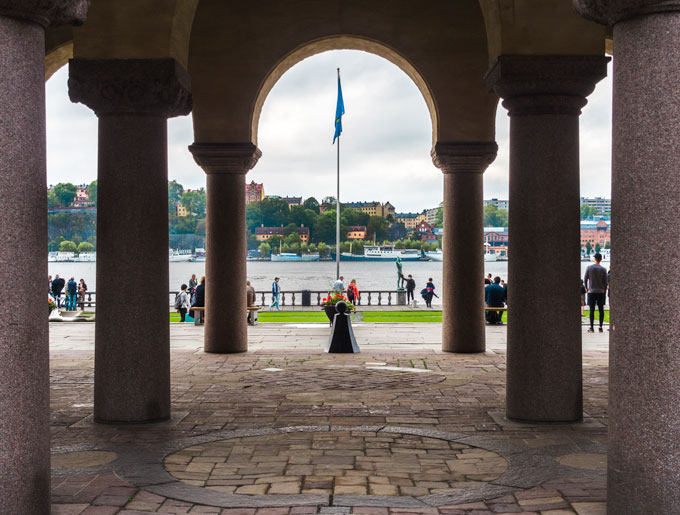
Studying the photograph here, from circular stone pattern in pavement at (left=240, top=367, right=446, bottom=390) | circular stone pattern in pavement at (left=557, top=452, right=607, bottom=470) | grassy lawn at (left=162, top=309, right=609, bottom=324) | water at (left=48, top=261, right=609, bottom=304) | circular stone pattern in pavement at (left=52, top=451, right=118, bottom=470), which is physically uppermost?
circular stone pattern in pavement at (left=557, top=452, right=607, bottom=470)

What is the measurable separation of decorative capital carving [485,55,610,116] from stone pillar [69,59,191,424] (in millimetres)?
3521

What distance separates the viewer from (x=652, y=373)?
15.5 ft

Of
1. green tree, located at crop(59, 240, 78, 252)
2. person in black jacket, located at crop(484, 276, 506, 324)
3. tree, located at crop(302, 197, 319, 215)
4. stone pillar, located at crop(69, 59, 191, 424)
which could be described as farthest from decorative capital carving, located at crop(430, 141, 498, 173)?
tree, located at crop(302, 197, 319, 215)

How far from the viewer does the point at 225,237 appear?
1492cm

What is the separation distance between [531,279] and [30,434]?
207 inches

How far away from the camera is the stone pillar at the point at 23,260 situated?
473cm

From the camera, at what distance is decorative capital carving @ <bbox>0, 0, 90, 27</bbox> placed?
4.73 meters

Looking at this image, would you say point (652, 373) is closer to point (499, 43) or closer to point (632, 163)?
point (632, 163)

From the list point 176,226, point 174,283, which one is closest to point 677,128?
point 174,283

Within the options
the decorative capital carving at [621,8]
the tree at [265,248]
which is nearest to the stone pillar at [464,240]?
the decorative capital carving at [621,8]

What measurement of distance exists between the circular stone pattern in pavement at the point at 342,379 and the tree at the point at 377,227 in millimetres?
134330

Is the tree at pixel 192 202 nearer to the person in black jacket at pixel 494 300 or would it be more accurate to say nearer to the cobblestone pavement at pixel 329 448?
the person in black jacket at pixel 494 300

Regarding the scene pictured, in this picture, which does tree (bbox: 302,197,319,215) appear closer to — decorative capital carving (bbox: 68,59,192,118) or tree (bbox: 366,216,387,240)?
tree (bbox: 366,216,387,240)

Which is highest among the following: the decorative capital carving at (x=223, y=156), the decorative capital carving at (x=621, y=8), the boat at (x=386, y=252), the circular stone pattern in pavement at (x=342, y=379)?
the decorative capital carving at (x=223, y=156)
